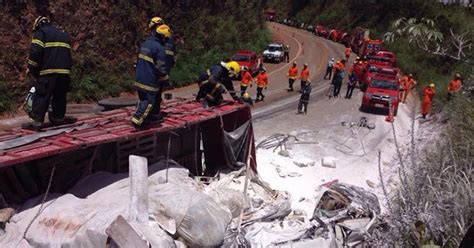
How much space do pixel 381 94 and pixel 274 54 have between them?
13.6 meters

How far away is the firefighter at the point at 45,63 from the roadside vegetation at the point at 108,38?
10830 millimetres

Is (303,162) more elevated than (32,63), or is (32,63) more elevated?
(32,63)

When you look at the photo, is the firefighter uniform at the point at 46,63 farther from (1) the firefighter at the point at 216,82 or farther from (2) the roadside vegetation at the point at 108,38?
(2) the roadside vegetation at the point at 108,38

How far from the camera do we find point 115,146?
7.69 m

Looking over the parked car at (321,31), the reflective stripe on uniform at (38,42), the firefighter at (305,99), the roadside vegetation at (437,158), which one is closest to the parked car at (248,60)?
the firefighter at (305,99)

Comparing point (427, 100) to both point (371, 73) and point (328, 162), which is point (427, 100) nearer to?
point (371, 73)

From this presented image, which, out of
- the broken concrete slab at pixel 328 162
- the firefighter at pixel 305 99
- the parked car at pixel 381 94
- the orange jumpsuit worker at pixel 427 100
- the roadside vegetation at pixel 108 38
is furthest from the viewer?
the parked car at pixel 381 94

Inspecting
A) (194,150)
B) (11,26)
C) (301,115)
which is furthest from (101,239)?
(11,26)

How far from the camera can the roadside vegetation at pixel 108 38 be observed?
17.8 metres

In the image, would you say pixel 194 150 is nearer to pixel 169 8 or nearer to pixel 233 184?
pixel 233 184

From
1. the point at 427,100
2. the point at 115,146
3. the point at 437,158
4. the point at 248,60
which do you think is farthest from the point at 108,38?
the point at 437,158

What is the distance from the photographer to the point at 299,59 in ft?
116

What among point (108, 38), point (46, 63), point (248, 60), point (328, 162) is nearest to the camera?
point (46, 63)

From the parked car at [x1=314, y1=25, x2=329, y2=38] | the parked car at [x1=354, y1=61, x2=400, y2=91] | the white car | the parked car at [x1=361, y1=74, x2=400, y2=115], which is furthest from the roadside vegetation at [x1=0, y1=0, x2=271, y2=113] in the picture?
the parked car at [x1=314, y1=25, x2=329, y2=38]
